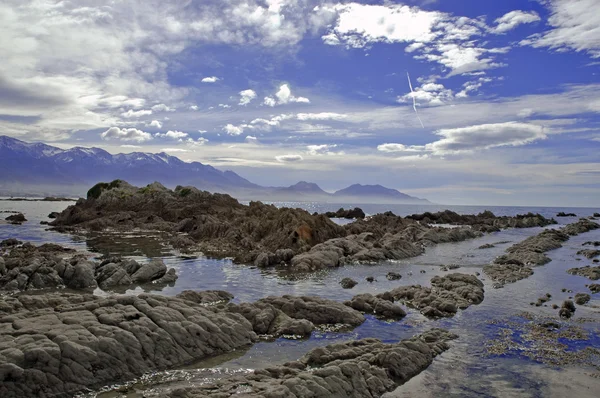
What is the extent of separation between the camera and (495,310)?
74.7ft

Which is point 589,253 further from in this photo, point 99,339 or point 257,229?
point 99,339

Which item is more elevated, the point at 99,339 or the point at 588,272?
the point at 99,339

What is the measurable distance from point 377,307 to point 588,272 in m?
22.8

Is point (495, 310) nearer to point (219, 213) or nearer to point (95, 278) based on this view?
point (95, 278)

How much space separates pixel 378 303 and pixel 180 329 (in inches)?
417

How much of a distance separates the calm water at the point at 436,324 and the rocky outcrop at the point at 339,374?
0.59 m

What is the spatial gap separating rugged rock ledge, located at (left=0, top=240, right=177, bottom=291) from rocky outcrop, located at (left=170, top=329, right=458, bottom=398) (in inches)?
653

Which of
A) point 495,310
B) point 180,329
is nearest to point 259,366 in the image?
point 180,329

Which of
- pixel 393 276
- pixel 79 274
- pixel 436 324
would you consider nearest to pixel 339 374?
pixel 436 324

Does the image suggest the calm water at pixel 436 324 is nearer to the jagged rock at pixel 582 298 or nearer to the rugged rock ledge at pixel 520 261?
the jagged rock at pixel 582 298

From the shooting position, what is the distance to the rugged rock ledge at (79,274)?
83.8 feet

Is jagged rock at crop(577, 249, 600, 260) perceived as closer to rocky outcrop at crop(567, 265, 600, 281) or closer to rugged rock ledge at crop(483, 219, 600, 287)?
rugged rock ledge at crop(483, 219, 600, 287)

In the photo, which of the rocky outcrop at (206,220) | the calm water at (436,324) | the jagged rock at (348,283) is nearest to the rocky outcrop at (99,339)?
the calm water at (436,324)

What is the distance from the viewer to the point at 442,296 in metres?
24.7
